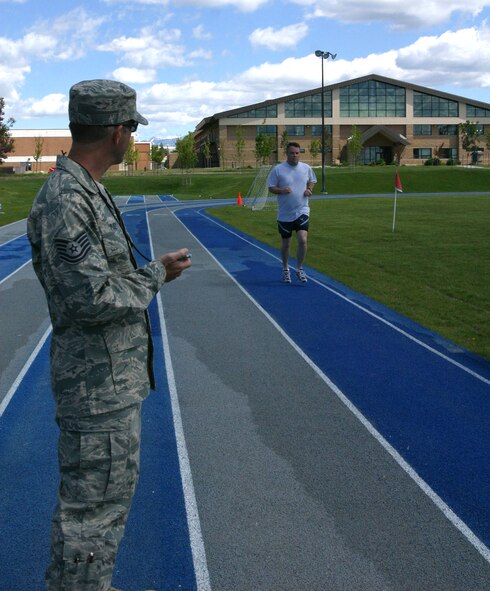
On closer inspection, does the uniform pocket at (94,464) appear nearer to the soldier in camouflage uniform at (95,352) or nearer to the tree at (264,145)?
the soldier in camouflage uniform at (95,352)

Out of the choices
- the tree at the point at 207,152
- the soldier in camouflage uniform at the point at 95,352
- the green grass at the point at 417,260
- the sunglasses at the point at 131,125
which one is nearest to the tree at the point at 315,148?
the tree at the point at 207,152

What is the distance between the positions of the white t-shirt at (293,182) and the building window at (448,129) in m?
86.8

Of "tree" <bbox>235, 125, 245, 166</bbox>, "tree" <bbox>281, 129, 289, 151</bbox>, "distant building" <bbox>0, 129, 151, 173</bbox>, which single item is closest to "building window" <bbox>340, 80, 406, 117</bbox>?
"tree" <bbox>281, 129, 289, 151</bbox>

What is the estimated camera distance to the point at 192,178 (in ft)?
238

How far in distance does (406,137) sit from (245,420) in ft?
304

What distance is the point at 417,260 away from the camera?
53.3ft

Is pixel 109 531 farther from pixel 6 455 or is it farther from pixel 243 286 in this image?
pixel 243 286

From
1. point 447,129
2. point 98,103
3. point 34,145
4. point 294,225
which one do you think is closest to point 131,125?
point 98,103

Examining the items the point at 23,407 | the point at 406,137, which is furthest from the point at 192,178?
Result: the point at 23,407

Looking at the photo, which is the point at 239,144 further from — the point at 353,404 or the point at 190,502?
the point at 190,502

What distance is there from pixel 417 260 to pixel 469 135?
81459mm

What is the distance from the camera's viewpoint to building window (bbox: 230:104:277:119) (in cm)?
9169

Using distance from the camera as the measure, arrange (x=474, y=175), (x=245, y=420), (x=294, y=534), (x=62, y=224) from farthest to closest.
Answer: (x=474, y=175) < (x=245, y=420) < (x=294, y=534) < (x=62, y=224)

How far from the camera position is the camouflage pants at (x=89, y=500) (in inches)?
114
